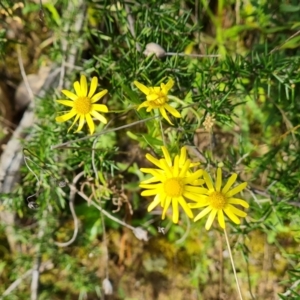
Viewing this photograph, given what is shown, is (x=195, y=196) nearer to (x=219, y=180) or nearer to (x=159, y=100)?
(x=219, y=180)

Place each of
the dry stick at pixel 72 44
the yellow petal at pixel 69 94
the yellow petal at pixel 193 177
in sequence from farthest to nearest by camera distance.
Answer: the dry stick at pixel 72 44 → the yellow petal at pixel 69 94 → the yellow petal at pixel 193 177

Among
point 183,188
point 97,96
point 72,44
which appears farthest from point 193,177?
point 72,44

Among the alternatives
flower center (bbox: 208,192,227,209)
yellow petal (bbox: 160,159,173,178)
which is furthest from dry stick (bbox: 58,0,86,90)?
flower center (bbox: 208,192,227,209)

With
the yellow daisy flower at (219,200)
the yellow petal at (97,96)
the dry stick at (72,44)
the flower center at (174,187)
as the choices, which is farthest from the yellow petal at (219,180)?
the dry stick at (72,44)

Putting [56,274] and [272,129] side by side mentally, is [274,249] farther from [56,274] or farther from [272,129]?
[56,274]

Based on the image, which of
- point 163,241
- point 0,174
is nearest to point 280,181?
point 163,241

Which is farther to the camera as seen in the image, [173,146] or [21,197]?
[21,197]

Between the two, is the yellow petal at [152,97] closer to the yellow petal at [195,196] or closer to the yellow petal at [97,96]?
the yellow petal at [97,96]
